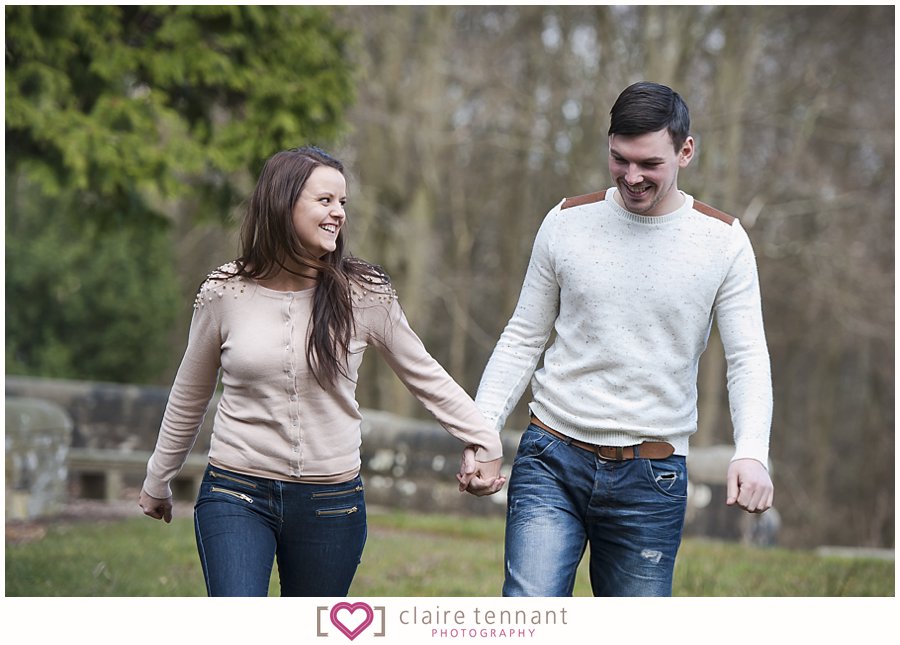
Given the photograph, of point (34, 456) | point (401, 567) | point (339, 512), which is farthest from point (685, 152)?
point (34, 456)

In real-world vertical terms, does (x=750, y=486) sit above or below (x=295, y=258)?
below

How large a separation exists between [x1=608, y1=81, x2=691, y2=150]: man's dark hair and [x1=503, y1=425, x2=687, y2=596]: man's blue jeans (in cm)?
92

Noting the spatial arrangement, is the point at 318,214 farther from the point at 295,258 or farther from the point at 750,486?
the point at 750,486

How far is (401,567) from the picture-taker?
275 inches

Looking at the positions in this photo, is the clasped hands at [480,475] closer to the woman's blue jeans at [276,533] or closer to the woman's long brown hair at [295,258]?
the woman's blue jeans at [276,533]

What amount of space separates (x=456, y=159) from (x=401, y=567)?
1258 centimetres

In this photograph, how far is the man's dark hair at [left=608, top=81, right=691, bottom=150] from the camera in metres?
3.27

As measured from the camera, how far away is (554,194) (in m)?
17.9

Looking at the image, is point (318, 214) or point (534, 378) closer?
point (318, 214)

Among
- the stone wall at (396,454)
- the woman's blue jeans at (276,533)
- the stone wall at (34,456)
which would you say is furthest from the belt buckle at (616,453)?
the stone wall at (396,454)
